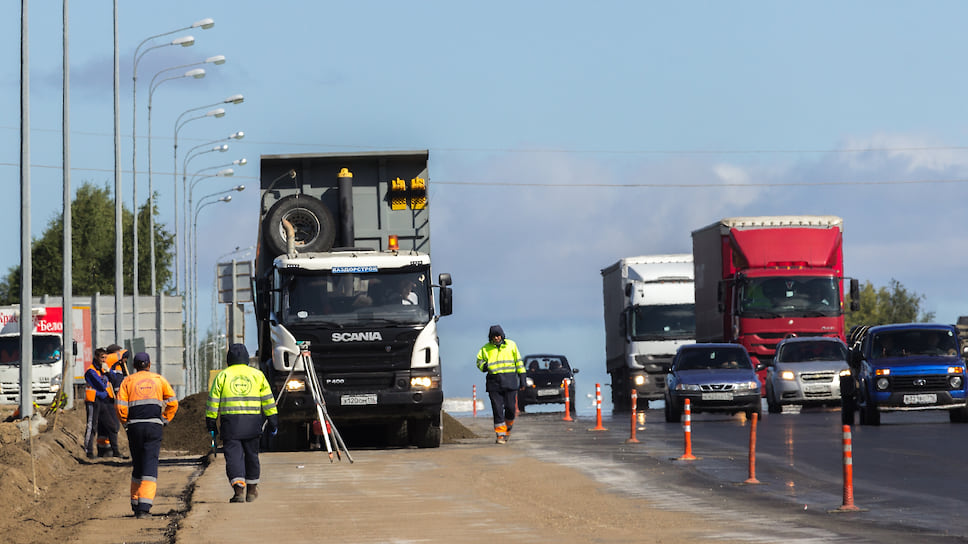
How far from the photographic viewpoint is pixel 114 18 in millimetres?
41875

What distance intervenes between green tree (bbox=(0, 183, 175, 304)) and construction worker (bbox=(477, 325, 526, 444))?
239 feet

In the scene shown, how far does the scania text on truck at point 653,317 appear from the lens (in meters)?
44.6

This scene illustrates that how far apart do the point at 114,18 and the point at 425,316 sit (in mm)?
20778

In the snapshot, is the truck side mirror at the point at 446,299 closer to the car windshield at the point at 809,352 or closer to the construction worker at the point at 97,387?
the construction worker at the point at 97,387

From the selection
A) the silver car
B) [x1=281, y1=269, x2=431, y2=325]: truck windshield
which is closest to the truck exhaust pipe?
[x1=281, y1=269, x2=431, y2=325]: truck windshield

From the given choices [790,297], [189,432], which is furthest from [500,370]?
[790,297]

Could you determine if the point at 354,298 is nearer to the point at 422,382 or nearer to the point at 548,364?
the point at 422,382

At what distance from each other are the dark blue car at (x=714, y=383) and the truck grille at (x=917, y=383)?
4699 mm

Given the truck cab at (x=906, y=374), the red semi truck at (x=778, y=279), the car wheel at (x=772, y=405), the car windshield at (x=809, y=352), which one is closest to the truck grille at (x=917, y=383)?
the truck cab at (x=906, y=374)

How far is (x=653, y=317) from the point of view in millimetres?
44812

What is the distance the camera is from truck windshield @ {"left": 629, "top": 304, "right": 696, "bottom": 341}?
44656 millimetres

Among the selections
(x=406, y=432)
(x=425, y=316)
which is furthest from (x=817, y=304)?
(x=425, y=316)

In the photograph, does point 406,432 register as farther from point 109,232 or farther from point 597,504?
point 109,232

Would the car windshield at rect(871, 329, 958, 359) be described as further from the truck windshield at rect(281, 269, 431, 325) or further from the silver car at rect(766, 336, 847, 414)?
the truck windshield at rect(281, 269, 431, 325)
